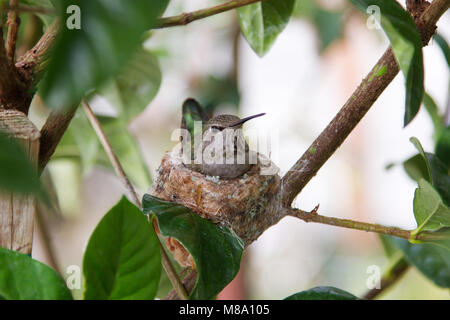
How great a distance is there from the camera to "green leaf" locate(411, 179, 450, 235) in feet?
2.94

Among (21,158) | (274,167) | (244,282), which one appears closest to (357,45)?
(244,282)

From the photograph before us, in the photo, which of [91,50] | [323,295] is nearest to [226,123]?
[323,295]

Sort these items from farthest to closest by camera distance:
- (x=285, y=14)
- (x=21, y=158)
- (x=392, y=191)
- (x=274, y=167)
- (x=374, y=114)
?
1. (x=374, y=114)
2. (x=392, y=191)
3. (x=274, y=167)
4. (x=285, y=14)
5. (x=21, y=158)

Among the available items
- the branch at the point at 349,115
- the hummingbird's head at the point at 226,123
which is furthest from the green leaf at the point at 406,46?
the hummingbird's head at the point at 226,123

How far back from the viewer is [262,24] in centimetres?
132

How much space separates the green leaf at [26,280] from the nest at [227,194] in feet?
2.53

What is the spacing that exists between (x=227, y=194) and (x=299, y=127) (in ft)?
10.00

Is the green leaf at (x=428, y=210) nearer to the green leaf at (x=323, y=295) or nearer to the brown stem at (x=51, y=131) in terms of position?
the green leaf at (x=323, y=295)

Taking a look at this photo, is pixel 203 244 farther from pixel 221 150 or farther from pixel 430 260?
pixel 221 150

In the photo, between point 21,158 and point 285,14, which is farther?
point 285,14

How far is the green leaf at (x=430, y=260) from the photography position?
4.33 feet
